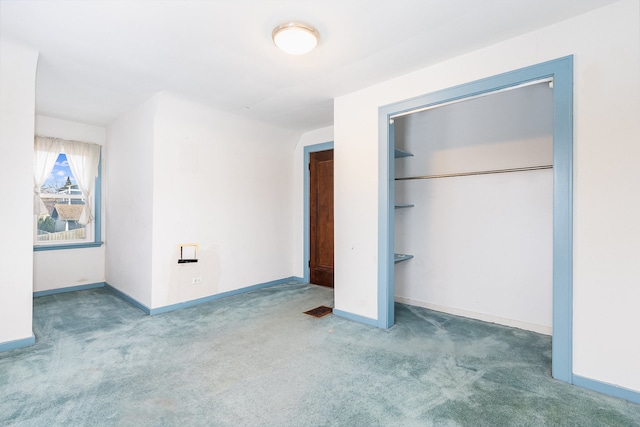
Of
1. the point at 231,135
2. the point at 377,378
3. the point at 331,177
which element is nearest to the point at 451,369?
the point at 377,378

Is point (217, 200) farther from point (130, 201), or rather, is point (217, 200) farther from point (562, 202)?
point (562, 202)

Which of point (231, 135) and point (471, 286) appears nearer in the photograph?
point (471, 286)

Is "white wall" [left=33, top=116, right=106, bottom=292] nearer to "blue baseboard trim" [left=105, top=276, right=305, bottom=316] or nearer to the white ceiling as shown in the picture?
"blue baseboard trim" [left=105, top=276, right=305, bottom=316]

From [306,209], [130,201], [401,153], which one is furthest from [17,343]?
[401,153]

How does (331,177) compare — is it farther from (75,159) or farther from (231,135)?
(75,159)

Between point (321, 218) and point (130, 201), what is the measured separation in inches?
110

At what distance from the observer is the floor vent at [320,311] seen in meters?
3.80

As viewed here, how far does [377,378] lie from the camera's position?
2352mm

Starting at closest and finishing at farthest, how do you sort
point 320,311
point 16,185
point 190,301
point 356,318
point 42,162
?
point 16,185 → point 356,318 → point 320,311 → point 190,301 → point 42,162

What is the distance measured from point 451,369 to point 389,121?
7.79ft

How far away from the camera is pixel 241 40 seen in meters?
2.55

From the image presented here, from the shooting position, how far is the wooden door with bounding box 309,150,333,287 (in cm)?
518

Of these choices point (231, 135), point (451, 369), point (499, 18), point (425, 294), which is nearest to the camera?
point (499, 18)

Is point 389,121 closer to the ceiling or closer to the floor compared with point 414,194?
closer to the ceiling
